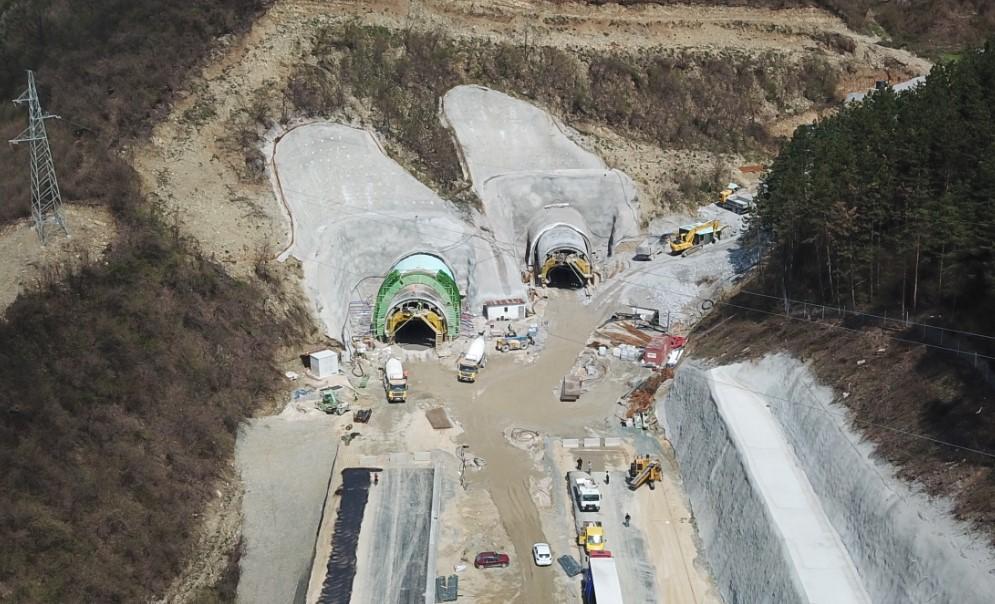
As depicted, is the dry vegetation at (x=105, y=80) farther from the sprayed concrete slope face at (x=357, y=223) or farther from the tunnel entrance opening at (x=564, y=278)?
the tunnel entrance opening at (x=564, y=278)

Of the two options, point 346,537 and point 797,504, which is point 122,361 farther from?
point 797,504

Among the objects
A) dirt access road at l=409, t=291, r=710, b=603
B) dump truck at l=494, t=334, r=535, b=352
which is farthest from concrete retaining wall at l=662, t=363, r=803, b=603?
dump truck at l=494, t=334, r=535, b=352

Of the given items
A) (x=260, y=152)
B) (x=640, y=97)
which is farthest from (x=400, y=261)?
(x=640, y=97)

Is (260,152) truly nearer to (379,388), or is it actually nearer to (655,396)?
(379,388)

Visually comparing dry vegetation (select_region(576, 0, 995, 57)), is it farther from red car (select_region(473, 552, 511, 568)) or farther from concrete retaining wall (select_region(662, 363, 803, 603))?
red car (select_region(473, 552, 511, 568))

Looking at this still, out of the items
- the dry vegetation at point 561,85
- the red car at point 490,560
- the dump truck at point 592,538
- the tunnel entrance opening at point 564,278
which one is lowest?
the red car at point 490,560

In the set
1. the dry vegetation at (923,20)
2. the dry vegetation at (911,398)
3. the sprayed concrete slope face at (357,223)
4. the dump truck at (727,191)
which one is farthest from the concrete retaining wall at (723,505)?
the dry vegetation at (923,20)

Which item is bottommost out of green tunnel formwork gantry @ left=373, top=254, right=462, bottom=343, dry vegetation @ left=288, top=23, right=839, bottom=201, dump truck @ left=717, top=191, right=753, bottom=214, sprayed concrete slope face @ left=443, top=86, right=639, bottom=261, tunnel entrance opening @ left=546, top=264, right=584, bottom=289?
tunnel entrance opening @ left=546, top=264, right=584, bottom=289
